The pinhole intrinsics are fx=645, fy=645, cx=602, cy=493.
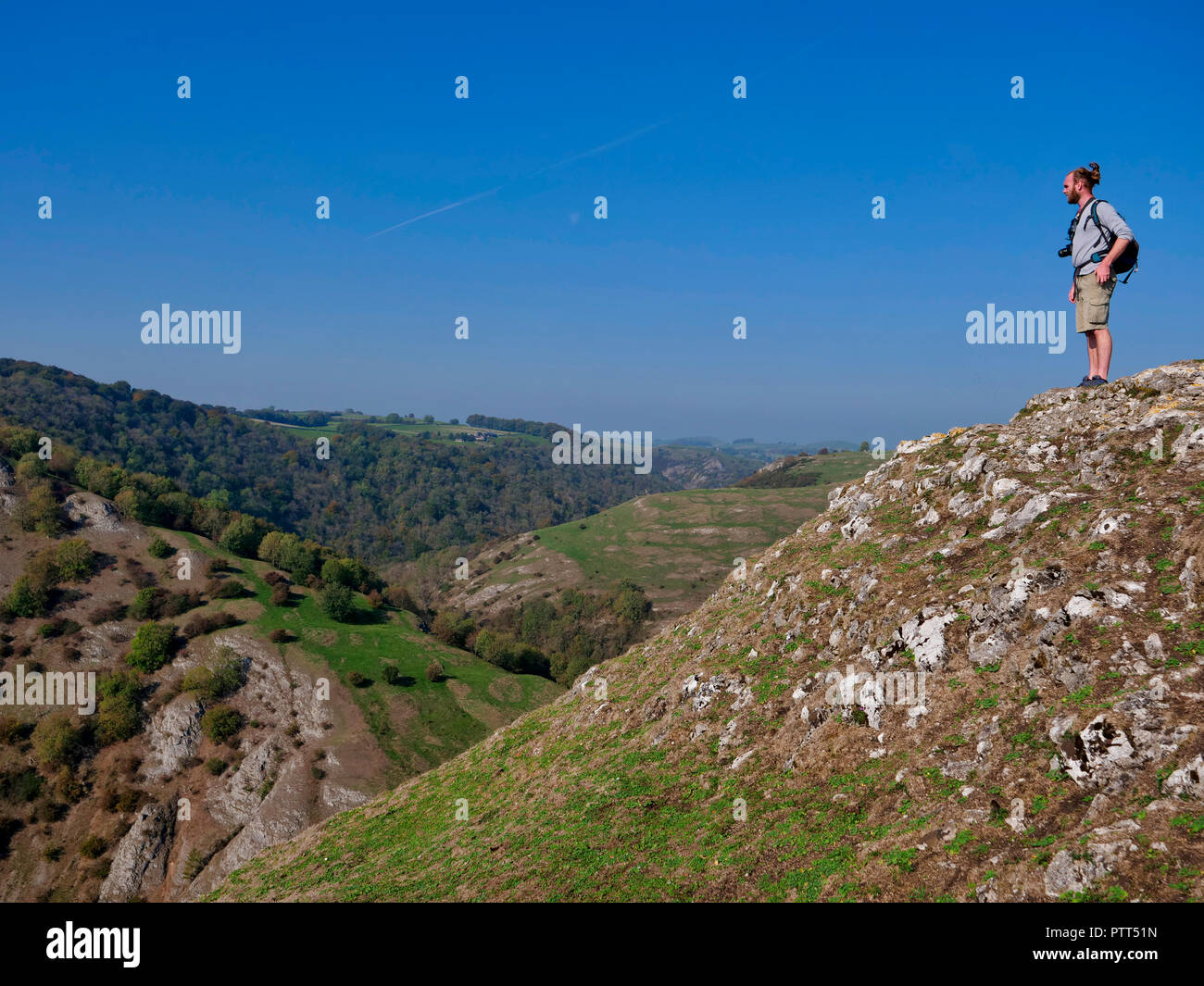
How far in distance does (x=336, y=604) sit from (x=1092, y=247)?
109694mm

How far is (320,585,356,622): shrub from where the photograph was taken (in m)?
108

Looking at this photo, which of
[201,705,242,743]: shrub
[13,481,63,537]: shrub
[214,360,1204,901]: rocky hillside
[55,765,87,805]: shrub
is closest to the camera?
[214,360,1204,901]: rocky hillside

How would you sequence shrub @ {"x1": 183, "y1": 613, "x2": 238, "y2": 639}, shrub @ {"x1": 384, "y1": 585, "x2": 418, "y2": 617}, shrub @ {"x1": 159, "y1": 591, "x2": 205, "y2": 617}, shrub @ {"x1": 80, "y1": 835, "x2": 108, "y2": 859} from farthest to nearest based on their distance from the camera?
shrub @ {"x1": 384, "y1": 585, "x2": 418, "y2": 617}, shrub @ {"x1": 159, "y1": 591, "x2": 205, "y2": 617}, shrub @ {"x1": 183, "y1": 613, "x2": 238, "y2": 639}, shrub @ {"x1": 80, "y1": 835, "x2": 108, "y2": 859}

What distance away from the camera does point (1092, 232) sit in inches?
810

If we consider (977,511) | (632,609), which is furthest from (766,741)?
(632,609)

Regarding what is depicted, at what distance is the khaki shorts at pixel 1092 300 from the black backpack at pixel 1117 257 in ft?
1.13

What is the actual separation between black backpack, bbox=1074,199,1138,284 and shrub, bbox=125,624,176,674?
363 feet

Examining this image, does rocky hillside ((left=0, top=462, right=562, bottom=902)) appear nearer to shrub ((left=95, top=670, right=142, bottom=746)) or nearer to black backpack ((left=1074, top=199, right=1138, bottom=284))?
shrub ((left=95, top=670, right=142, bottom=746))

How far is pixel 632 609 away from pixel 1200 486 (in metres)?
170

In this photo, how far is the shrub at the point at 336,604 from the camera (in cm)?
10838

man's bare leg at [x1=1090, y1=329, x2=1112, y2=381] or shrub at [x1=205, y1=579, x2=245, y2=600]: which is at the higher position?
man's bare leg at [x1=1090, y1=329, x2=1112, y2=381]

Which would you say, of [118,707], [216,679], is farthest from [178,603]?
[118,707]

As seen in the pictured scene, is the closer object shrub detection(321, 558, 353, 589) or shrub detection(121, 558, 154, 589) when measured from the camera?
shrub detection(121, 558, 154, 589)

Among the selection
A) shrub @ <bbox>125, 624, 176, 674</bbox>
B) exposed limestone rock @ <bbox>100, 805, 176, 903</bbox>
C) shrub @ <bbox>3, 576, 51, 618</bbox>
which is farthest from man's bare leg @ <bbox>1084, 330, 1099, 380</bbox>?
shrub @ <bbox>3, 576, 51, 618</bbox>
